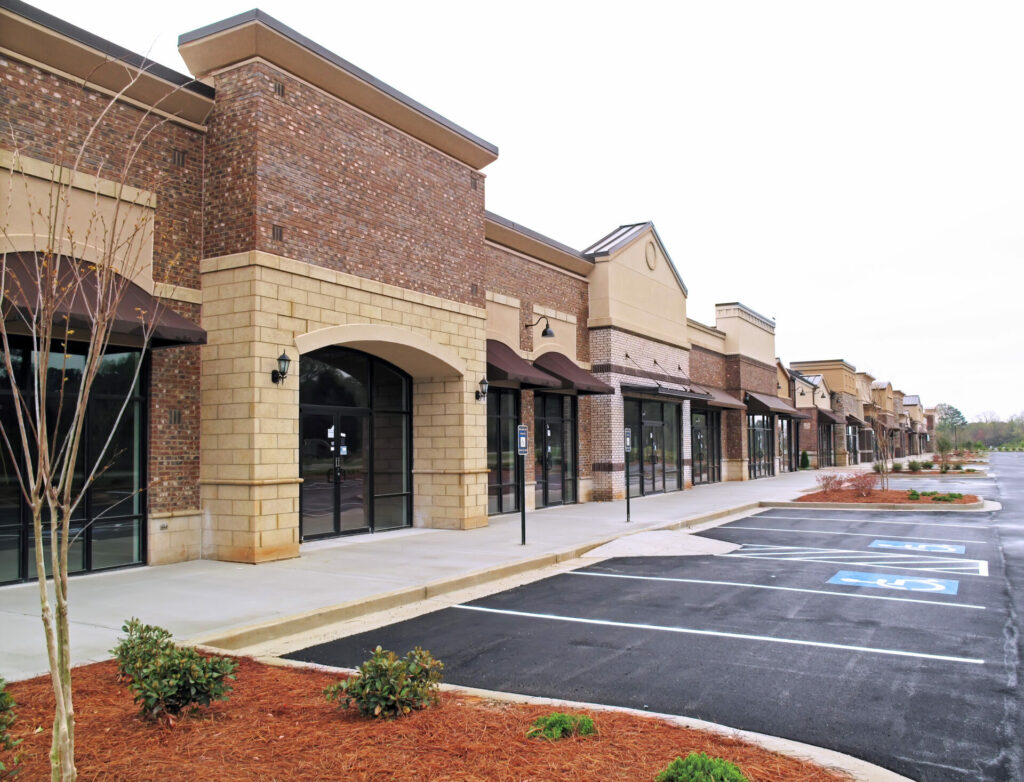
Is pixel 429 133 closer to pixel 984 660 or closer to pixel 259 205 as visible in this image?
pixel 259 205

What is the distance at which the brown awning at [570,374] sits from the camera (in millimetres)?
20047

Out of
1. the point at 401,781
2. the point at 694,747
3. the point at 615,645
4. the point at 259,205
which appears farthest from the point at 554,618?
the point at 259,205

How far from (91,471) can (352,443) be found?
5.65 m

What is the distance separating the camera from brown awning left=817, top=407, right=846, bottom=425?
2048 inches

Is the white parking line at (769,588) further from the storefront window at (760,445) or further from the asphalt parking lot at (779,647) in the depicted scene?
the storefront window at (760,445)

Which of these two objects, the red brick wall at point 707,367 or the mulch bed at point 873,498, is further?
the red brick wall at point 707,367

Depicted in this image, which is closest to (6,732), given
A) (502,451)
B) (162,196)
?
(162,196)

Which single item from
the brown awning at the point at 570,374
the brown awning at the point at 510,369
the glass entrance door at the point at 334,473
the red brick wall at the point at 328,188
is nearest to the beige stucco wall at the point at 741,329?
the brown awning at the point at 570,374

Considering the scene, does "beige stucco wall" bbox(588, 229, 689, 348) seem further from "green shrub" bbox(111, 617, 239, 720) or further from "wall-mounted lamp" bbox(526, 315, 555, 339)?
"green shrub" bbox(111, 617, 239, 720)

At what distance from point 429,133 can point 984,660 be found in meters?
12.4

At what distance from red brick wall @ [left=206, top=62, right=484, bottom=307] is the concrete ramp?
5.75 metres

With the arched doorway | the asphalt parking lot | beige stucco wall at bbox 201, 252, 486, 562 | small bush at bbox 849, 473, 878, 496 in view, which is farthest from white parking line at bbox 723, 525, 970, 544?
beige stucco wall at bbox 201, 252, 486, 562

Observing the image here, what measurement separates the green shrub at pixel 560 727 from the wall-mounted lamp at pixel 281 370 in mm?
8196

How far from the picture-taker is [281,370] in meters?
12.1
